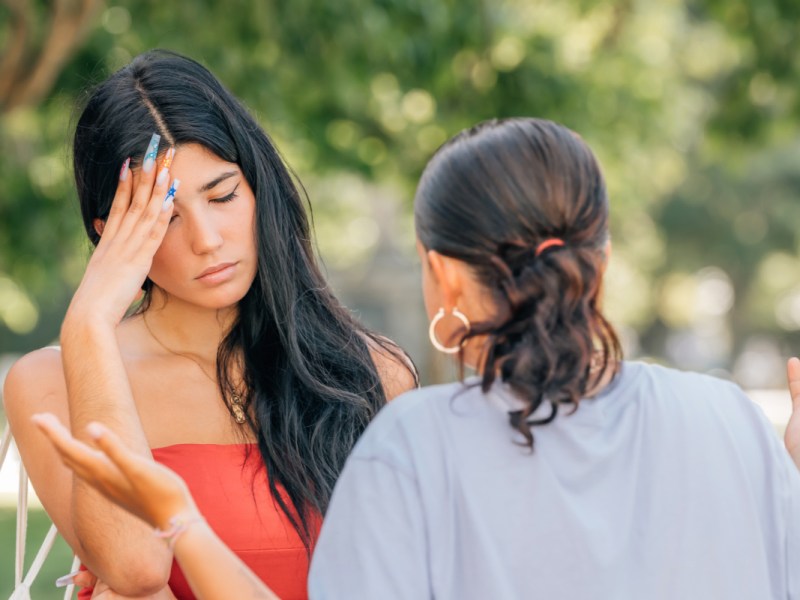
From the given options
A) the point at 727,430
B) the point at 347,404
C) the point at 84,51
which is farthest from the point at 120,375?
the point at 84,51

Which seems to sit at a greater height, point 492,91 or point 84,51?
point 84,51

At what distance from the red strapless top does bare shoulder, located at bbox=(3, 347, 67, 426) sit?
0.27 metres

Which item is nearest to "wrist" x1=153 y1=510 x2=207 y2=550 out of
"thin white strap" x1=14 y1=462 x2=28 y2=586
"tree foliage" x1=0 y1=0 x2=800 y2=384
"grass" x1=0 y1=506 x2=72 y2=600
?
"thin white strap" x1=14 y1=462 x2=28 y2=586

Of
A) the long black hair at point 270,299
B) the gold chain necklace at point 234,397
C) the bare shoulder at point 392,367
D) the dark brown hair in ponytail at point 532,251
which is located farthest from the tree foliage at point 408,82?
the dark brown hair in ponytail at point 532,251

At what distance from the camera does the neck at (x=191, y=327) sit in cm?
325

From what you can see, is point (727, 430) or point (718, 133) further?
point (718, 133)

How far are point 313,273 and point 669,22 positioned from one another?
15484 millimetres

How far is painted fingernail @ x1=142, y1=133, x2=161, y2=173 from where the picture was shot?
9.62ft

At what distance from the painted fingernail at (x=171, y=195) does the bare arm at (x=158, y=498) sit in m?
0.99

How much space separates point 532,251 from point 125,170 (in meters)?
1.35

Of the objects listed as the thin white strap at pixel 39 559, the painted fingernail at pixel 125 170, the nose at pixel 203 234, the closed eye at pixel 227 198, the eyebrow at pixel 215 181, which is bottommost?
the thin white strap at pixel 39 559

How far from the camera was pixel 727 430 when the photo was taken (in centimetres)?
196

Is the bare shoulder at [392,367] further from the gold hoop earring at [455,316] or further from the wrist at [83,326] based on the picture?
the gold hoop earring at [455,316]

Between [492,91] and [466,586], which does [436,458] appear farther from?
[492,91]
